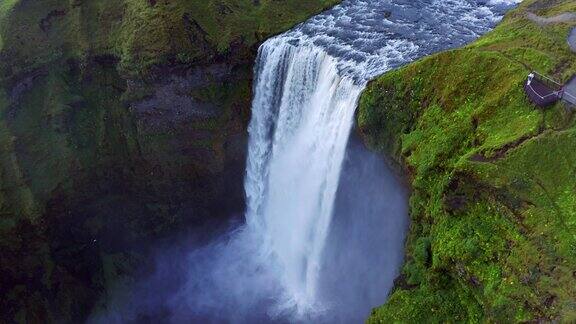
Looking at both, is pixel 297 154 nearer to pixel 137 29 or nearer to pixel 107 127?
pixel 107 127

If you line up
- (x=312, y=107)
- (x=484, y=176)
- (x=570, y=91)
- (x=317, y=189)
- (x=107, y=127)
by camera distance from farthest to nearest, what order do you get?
(x=107, y=127) < (x=317, y=189) < (x=312, y=107) < (x=570, y=91) < (x=484, y=176)

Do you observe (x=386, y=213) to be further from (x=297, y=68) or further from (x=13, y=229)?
(x=13, y=229)

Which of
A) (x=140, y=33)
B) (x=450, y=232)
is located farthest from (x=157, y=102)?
(x=450, y=232)

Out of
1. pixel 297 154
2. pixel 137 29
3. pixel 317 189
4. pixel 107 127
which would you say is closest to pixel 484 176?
pixel 317 189

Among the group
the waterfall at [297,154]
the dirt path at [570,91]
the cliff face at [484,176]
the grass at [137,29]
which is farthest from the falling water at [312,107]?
the dirt path at [570,91]

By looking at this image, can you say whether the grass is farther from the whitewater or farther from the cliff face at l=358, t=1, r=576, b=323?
the cliff face at l=358, t=1, r=576, b=323

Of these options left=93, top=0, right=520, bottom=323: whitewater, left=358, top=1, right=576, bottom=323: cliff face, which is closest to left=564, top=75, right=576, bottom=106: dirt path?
left=358, top=1, right=576, bottom=323: cliff face

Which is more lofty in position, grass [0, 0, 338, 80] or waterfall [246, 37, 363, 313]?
grass [0, 0, 338, 80]
